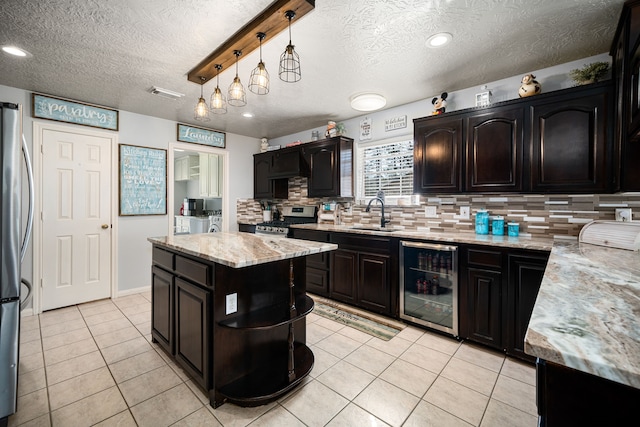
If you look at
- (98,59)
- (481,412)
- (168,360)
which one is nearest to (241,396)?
(168,360)

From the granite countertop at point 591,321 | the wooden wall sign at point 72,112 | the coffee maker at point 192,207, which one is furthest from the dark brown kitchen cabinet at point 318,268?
the coffee maker at point 192,207

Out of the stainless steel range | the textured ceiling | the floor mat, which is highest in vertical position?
the textured ceiling

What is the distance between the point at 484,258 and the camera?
236cm

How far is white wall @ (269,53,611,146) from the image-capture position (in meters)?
2.47

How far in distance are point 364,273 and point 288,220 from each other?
2073 mm

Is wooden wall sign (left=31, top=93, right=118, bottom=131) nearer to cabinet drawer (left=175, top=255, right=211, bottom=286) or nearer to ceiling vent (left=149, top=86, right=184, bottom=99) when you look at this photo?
ceiling vent (left=149, top=86, right=184, bottom=99)

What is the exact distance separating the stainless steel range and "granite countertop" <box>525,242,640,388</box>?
128 inches

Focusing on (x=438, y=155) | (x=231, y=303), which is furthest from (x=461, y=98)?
(x=231, y=303)

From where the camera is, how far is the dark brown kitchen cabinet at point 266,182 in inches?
191

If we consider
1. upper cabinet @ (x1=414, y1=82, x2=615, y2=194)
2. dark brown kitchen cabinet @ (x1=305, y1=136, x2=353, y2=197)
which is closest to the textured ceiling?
upper cabinet @ (x1=414, y1=82, x2=615, y2=194)

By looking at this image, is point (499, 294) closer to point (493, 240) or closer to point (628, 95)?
point (493, 240)

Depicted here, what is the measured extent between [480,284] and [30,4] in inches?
150

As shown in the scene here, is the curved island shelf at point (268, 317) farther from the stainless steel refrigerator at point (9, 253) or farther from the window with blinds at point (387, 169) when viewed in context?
the window with blinds at point (387, 169)

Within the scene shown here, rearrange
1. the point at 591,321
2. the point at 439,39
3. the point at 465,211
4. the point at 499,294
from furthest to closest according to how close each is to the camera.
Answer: the point at 465,211 < the point at 499,294 < the point at 439,39 < the point at 591,321
